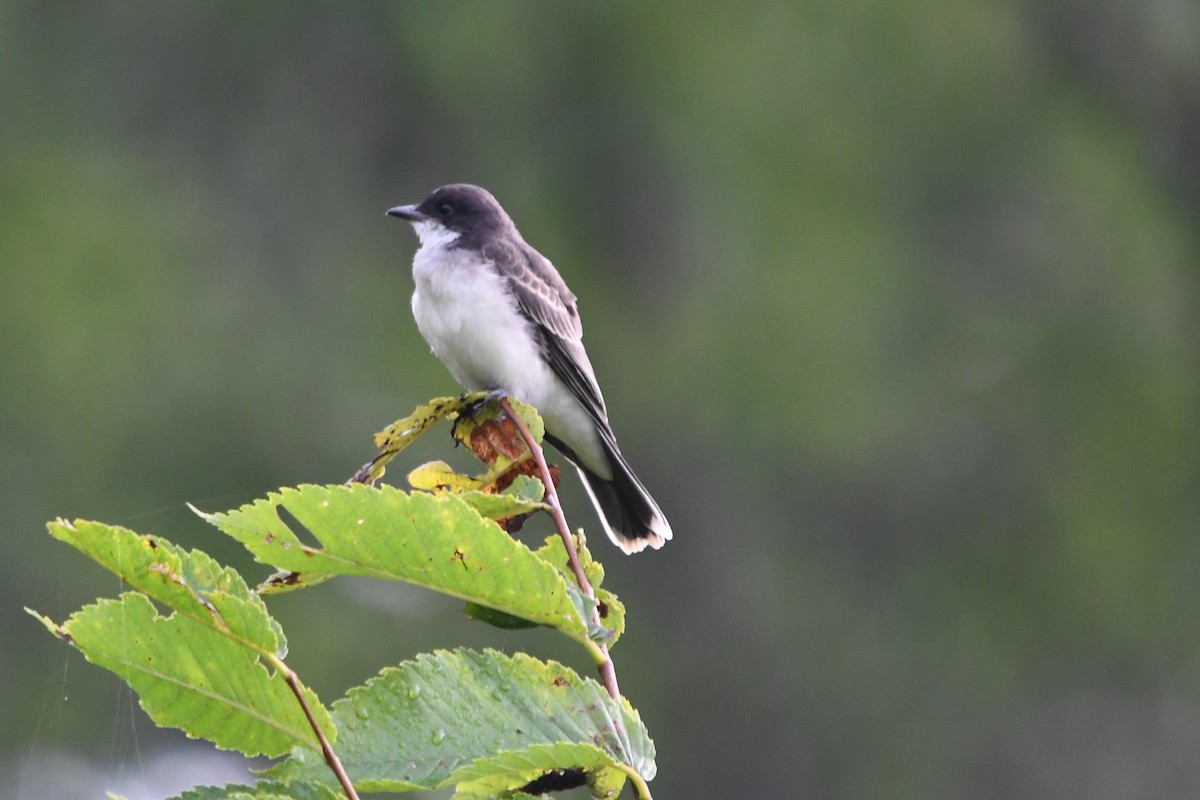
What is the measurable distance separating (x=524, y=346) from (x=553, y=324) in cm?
18

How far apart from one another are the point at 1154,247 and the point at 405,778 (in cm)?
1331

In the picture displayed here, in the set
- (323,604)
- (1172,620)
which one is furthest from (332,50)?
(1172,620)

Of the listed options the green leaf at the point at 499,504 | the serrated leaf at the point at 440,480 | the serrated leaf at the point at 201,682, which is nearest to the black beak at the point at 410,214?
the serrated leaf at the point at 440,480

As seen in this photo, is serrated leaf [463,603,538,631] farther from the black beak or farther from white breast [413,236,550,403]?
the black beak

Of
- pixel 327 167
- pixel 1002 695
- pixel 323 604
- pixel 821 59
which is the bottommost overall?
pixel 1002 695

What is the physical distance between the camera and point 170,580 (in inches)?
56.6

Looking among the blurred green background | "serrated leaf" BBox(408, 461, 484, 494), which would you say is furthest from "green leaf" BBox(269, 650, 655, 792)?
the blurred green background

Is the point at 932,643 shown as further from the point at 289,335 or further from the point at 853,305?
the point at 289,335

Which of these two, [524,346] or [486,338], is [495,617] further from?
[524,346]

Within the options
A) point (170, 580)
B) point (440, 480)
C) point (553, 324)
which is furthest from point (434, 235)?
point (170, 580)

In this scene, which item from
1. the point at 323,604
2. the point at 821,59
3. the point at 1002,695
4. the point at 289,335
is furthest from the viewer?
the point at 821,59

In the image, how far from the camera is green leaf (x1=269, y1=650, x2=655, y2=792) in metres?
1.59

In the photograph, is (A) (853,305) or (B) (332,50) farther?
(B) (332,50)

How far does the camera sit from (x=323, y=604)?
10.9 meters
